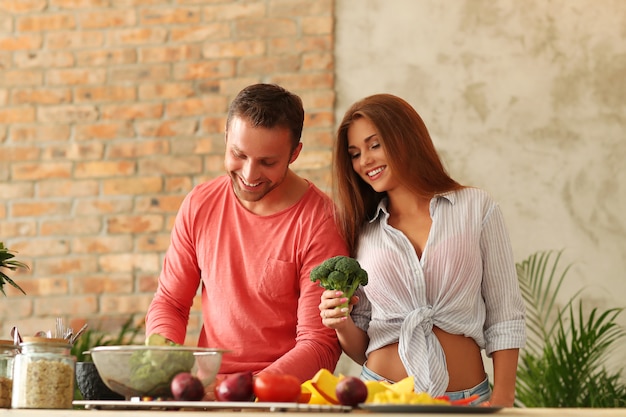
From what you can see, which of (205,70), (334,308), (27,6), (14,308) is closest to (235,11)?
(205,70)

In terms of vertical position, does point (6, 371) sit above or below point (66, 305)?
below

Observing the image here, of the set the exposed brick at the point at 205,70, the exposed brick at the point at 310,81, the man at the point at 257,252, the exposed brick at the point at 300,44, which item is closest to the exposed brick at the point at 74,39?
the exposed brick at the point at 205,70

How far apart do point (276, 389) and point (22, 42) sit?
12.5 ft

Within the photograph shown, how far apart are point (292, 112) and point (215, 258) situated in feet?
1.66

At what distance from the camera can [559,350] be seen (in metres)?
3.75

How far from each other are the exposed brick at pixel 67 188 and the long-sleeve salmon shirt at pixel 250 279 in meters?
2.01

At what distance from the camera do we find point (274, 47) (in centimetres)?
461

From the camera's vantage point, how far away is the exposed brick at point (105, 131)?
469 cm

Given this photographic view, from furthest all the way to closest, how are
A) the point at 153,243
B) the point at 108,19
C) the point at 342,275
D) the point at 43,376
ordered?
the point at 108,19
the point at 153,243
the point at 342,275
the point at 43,376

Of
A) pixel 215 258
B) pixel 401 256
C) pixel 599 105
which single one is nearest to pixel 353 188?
pixel 401 256

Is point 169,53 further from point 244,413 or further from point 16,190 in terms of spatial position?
point 244,413

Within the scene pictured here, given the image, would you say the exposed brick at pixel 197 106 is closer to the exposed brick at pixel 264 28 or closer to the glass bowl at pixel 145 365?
the exposed brick at pixel 264 28

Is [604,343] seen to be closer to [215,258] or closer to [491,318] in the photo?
[491,318]

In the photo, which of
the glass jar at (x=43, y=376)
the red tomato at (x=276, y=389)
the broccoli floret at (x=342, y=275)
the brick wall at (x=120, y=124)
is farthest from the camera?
the brick wall at (x=120, y=124)
